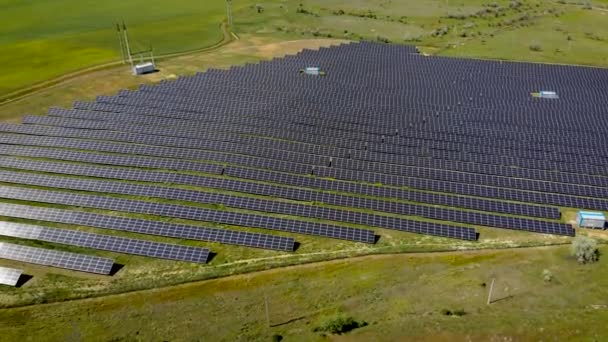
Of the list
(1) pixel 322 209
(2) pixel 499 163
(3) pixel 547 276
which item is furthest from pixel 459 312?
(2) pixel 499 163

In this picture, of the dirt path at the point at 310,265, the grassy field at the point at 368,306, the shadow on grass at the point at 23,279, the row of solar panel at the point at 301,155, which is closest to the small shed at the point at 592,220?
the dirt path at the point at 310,265

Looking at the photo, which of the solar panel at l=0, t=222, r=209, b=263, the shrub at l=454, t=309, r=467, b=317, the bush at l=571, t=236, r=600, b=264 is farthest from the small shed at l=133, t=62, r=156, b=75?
the bush at l=571, t=236, r=600, b=264

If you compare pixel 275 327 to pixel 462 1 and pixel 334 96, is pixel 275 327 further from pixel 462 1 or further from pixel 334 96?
pixel 462 1

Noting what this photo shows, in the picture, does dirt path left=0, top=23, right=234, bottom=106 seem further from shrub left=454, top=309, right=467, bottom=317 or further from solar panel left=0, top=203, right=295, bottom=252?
shrub left=454, top=309, right=467, bottom=317

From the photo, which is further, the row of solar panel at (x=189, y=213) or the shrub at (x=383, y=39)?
the shrub at (x=383, y=39)

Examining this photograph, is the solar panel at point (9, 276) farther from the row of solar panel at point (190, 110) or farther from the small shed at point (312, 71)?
the small shed at point (312, 71)

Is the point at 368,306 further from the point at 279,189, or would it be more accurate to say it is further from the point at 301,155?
the point at 301,155
